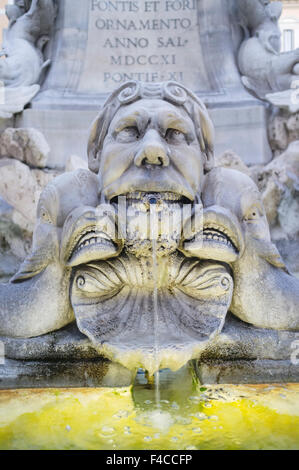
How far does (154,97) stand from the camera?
2.42 m

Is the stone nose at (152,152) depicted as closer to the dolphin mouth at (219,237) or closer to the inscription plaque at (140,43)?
the dolphin mouth at (219,237)

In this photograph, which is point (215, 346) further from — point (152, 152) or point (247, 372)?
point (152, 152)

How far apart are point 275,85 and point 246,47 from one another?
67 centimetres

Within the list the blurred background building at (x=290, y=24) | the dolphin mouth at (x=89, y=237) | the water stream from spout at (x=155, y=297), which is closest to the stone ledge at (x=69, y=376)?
the water stream from spout at (x=155, y=297)

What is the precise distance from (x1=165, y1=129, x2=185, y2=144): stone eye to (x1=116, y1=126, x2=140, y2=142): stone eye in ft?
0.49

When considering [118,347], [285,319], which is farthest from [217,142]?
[118,347]

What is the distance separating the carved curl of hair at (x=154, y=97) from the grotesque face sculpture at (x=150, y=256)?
15 millimetres

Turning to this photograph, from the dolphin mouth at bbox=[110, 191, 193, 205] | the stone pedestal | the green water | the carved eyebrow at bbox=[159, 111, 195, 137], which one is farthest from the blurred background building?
the green water

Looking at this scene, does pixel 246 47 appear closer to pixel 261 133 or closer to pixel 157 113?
pixel 261 133

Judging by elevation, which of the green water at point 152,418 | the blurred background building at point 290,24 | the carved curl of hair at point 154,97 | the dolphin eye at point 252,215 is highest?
the blurred background building at point 290,24

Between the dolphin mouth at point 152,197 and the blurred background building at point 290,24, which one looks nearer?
the dolphin mouth at point 152,197

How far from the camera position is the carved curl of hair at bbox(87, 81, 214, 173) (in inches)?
95.3

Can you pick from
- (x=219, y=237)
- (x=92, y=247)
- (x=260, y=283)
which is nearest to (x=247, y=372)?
(x=260, y=283)

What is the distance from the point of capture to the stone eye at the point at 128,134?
90.7 inches
